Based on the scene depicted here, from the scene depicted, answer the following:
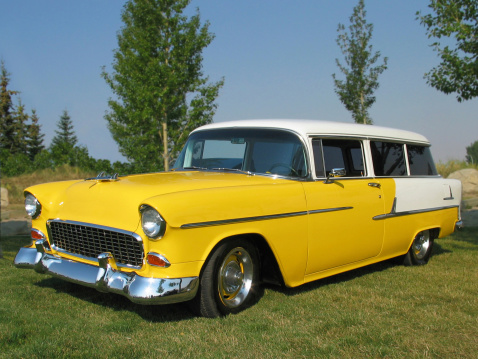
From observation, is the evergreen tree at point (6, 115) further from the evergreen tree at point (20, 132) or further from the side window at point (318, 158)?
the side window at point (318, 158)

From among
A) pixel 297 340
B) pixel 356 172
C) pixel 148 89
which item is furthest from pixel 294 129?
pixel 148 89

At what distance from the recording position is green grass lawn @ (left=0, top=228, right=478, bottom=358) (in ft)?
11.1

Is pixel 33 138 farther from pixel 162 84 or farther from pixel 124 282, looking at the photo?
pixel 124 282

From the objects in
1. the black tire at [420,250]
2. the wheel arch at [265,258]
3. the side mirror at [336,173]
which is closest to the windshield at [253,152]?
the side mirror at [336,173]

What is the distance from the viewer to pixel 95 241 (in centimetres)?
407

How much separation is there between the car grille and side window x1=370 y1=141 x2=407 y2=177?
3.10m

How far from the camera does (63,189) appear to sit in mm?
4699

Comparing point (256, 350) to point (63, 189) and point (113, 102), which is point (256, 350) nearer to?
A: point (63, 189)

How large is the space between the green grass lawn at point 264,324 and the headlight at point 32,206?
0.72 metres

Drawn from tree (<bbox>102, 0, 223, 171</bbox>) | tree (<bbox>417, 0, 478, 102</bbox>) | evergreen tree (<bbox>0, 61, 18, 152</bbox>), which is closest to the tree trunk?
tree (<bbox>102, 0, 223, 171</bbox>)

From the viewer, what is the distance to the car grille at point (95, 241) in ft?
12.5

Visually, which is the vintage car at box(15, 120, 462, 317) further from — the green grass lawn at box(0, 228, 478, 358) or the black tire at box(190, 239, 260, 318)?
the green grass lawn at box(0, 228, 478, 358)

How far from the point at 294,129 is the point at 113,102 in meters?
13.7

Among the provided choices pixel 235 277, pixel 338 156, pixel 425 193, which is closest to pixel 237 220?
pixel 235 277
